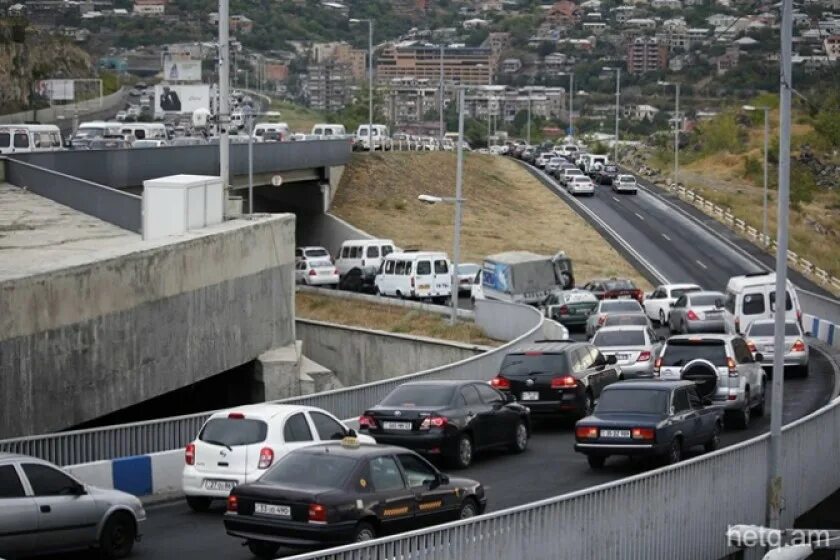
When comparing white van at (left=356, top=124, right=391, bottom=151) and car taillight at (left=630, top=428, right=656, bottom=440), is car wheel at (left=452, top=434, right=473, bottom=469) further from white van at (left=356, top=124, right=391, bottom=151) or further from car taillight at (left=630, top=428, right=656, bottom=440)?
white van at (left=356, top=124, right=391, bottom=151)

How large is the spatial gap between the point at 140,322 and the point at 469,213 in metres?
54.5

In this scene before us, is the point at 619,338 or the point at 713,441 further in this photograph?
the point at 619,338

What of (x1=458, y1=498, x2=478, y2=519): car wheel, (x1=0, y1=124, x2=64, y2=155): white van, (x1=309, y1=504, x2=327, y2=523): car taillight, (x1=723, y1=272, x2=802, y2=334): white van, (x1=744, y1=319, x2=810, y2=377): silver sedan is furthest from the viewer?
(x1=0, y1=124, x2=64, y2=155): white van

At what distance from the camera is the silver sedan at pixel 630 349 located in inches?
1389

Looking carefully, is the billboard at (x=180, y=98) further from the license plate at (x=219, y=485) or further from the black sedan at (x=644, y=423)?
the license plate at (x=219, y=485)

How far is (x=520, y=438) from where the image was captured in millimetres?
26312

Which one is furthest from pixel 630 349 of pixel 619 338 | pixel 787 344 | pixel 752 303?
→ pixel 752 303

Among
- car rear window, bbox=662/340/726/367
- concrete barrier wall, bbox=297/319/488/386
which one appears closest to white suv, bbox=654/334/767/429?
car rear window, bbox=662/340/726/367

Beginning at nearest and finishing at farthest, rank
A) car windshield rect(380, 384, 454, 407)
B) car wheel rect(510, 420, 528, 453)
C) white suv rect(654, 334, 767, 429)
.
→ car windshield rect(380, 384, 454, 407) → car wheel rect(510, 420, 528, 453) → white suv rect(654, 334, 767, 429)

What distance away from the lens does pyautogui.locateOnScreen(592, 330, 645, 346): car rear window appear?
1416 inches

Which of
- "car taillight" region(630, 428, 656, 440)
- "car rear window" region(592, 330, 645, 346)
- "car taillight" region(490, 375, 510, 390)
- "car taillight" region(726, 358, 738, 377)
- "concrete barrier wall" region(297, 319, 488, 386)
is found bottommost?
"concrete barrier wall" region(297, 319, 488, 386)

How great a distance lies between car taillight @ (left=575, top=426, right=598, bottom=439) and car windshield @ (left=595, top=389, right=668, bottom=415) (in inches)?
20.8

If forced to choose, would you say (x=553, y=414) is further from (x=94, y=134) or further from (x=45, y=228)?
(x=94, y=134)

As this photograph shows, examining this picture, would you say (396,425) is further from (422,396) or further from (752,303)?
(752,303)
